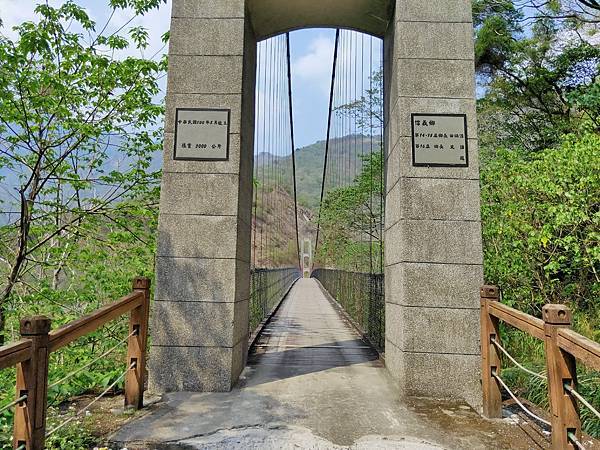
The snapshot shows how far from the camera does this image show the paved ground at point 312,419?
1.87 meters

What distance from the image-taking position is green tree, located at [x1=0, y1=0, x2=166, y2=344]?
145 inches

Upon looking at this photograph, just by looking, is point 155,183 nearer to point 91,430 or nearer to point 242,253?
point 242,253

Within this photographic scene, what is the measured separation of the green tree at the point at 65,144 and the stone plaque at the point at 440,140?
2757 millimetres

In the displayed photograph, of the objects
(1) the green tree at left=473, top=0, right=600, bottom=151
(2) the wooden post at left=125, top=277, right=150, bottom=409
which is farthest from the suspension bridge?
(1) the green tree at left=473, top=0, right=600, bottom=151

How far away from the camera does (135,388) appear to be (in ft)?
7.40

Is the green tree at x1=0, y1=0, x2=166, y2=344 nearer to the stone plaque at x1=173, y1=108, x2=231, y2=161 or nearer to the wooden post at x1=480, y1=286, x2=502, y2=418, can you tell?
the stone plaque at x1=173, y1=108, x2=231, y2=161

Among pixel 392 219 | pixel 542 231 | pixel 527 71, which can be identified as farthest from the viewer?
pixel 527 71

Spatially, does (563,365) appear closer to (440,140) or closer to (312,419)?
(312,419)

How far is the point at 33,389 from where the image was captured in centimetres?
141

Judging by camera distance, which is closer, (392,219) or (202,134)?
(202,134)

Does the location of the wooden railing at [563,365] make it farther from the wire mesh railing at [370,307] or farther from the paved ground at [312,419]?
the wire mesh railing at [370,307]

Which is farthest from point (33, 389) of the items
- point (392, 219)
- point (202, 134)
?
point (392, 219)

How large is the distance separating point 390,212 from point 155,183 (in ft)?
8.45

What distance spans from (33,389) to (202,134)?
6.21ft
